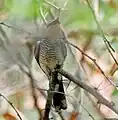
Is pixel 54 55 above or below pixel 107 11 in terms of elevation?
below

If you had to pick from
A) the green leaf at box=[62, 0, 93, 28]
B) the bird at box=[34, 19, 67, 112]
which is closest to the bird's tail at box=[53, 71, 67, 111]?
the bird at box=[34, 19, 67, 112]

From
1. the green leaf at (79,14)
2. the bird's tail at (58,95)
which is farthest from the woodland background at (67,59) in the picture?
the bird's tail at (58,95)

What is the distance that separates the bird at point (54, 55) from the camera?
101cm

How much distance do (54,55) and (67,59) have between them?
15.2 inches

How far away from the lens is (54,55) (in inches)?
46.6

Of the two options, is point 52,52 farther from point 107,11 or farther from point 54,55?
point 107,11

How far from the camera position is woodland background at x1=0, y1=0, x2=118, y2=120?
1299 millimetres

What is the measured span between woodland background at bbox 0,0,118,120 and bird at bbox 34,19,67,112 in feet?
0.32

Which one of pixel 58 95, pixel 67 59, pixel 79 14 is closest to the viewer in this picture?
pixel 58 95

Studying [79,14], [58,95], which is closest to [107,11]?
[79,14]

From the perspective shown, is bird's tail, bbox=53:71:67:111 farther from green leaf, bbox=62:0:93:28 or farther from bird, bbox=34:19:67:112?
green leaf, bbox=62:0:93:28

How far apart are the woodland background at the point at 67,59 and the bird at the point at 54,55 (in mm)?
98

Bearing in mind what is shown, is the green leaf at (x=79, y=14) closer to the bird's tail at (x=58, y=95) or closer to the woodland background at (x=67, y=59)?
the woodland background at (x=67, y=59)

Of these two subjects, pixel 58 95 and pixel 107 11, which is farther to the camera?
pixel 107 11
